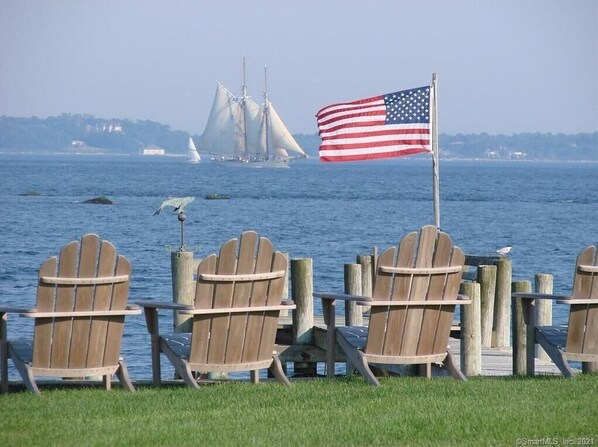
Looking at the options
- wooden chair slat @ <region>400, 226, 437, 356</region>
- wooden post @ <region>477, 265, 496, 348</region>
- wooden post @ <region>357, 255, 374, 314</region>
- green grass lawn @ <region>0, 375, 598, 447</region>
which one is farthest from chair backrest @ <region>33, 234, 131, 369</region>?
wooden post @ <region>357, 255, 374, 314</region>

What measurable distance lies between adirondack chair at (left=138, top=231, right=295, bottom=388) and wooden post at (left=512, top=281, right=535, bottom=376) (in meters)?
1.80

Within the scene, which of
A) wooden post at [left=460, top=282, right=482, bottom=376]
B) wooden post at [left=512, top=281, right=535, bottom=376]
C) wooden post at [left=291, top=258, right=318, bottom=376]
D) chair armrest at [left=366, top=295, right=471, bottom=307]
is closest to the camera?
chair armrest at [left=366, top=295, right=471, bottom=307]

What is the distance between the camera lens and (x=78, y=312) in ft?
23.7

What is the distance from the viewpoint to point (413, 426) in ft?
20.2

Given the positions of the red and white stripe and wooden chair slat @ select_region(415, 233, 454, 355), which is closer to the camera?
wooden chair slat @ select_region(415, 233, 454, 355)

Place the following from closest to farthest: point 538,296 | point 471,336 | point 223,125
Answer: point 538,296 < point 471,336 < point 223,125

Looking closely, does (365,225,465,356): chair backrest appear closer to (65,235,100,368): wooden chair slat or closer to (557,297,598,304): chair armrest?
(557,297,598,304): chair armrest

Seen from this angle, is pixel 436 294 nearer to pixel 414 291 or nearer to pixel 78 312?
pixel 414 291

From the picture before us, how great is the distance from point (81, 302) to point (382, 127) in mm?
6167

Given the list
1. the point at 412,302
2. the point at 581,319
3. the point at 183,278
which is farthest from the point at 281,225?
the point at 412,302

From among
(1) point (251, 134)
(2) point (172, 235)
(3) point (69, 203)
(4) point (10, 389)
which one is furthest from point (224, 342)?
(1) point (251, 134)

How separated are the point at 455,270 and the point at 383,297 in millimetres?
527

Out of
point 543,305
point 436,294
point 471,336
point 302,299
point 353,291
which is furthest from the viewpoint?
point 543,305

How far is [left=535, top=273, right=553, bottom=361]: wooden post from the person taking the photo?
11.0m
